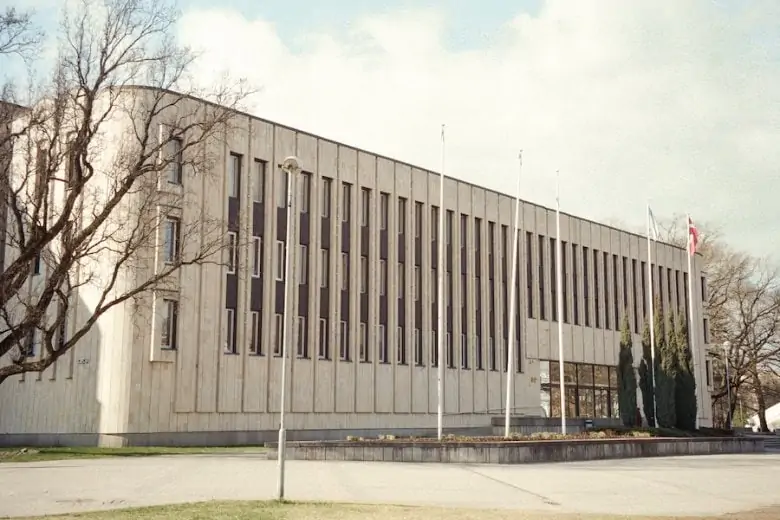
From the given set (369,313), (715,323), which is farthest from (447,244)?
(715,323)

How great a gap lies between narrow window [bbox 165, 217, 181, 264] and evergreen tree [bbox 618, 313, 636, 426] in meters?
22.8

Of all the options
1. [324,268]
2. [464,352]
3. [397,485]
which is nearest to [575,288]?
[464,352]

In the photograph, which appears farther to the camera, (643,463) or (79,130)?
(643,463)

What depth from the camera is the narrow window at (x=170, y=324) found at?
34.9 meters

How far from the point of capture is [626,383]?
147 ft

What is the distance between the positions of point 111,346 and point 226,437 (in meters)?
6.21

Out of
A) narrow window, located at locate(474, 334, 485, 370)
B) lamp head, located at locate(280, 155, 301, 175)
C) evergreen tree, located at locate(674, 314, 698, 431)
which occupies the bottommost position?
evergreen tree, located at locate(674, 314, 698, 431)

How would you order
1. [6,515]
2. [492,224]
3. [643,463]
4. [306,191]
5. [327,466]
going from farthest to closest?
[492,224] < [306,191] < [643,463] < [327,466] < [6,515]

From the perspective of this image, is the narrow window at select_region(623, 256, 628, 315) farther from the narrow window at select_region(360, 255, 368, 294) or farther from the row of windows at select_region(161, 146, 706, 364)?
the narrow window at select_region(360, 255, 368, 294)

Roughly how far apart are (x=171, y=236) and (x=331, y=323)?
30.4ft

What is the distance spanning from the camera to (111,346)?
34.0 m

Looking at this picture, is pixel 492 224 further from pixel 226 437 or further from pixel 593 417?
pixel 226 437

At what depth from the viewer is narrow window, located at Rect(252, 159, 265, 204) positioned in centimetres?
3931

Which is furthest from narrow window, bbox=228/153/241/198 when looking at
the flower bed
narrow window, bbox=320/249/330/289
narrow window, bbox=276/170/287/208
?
the flower bed
